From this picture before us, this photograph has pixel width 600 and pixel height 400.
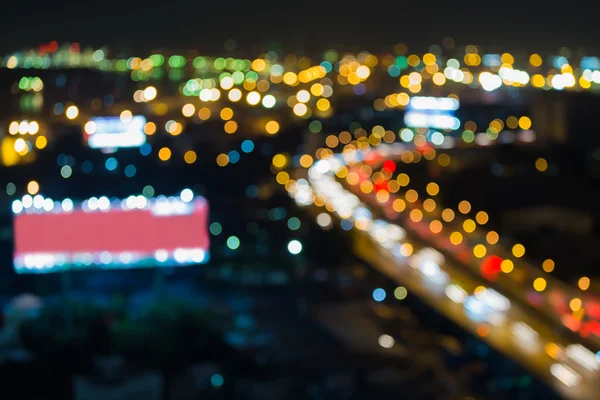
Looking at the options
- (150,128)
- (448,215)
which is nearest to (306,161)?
(150,128)

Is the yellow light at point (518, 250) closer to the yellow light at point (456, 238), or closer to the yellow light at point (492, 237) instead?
the yellow light at point (492, 237)

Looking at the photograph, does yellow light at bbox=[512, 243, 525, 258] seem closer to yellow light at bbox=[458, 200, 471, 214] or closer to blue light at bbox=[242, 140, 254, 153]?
yellow light at bbox=[458, 200, 471, 214]

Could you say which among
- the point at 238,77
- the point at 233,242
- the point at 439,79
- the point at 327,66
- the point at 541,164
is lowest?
the point at 233,242

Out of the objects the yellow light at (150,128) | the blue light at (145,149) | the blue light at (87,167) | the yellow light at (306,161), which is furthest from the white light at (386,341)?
the yellow light at (306,161)

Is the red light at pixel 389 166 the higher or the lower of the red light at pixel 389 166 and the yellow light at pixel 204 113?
the lower

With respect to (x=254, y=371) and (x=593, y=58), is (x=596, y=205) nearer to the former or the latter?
(x=254, y=371)

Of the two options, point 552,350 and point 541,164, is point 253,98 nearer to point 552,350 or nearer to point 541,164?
point 541,164
